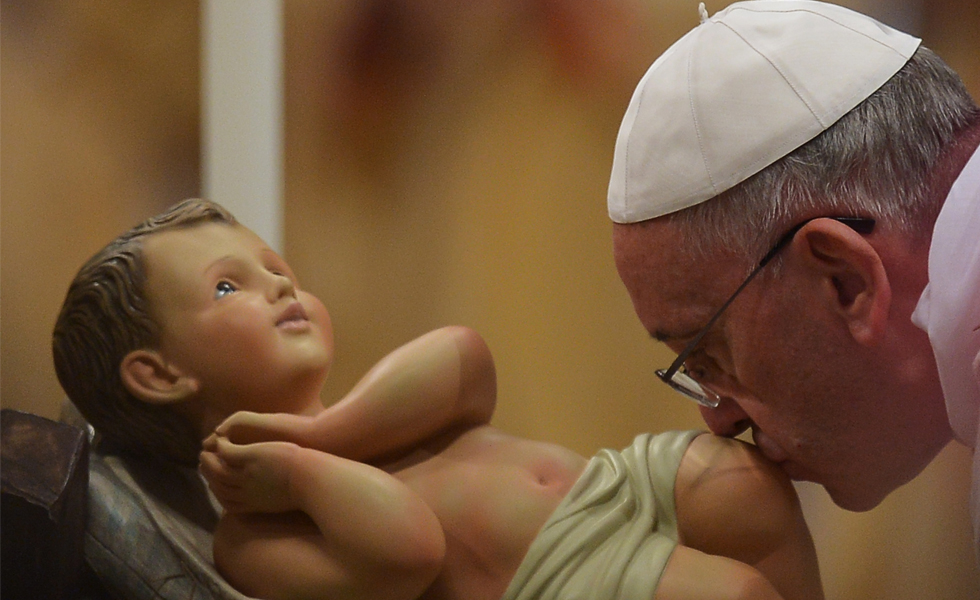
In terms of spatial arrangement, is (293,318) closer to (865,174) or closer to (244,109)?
(865,174)

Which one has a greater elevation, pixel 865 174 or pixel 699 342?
pixel 865 174

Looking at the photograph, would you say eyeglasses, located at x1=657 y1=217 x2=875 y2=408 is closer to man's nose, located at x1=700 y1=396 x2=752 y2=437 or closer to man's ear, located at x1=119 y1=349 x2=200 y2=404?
man's nose, located at x1=700 y1=396 x2=752 y2=437

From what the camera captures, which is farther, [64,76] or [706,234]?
[64,76]

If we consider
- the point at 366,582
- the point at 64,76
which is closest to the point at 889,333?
the point at 366,582

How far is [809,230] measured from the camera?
1164mm

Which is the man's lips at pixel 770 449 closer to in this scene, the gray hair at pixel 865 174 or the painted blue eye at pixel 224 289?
the gray hair at pixel 865 174

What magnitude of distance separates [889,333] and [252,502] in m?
0.82

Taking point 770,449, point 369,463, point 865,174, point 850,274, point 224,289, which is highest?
point 865,174

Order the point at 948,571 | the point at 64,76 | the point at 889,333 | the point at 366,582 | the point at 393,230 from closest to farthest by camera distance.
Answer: the point at 889,333, the point at 366,582, the point at 948,571, the point at 64,76, the point at 393,230

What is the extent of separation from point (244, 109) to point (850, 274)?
156cm

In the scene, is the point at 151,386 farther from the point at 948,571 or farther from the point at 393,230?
the point at 948,571

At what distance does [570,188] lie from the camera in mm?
2209

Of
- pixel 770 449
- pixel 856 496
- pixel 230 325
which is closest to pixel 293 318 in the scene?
pixel 230 325

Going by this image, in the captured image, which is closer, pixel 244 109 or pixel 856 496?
pixel 856 496
